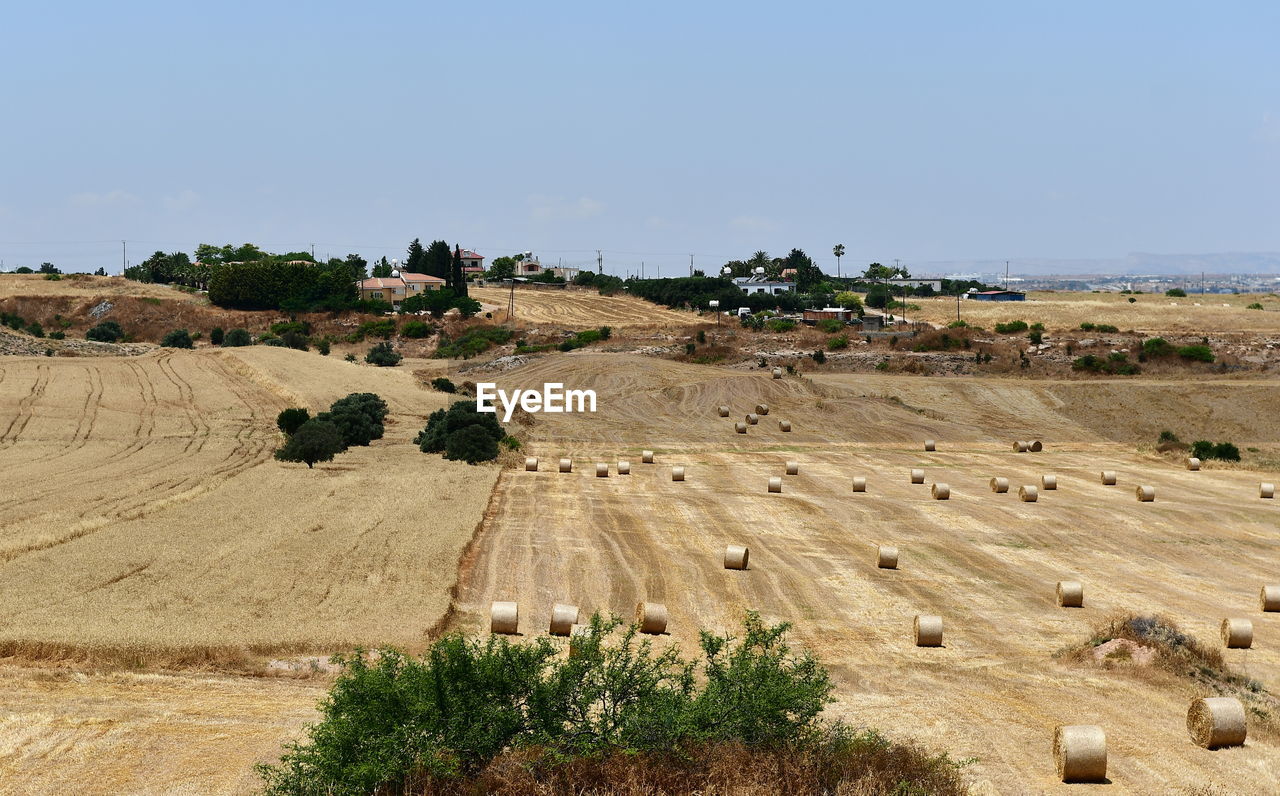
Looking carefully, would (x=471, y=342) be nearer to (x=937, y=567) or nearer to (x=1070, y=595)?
(x=937, y=567)

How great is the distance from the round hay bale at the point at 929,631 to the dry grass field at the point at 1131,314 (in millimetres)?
90971

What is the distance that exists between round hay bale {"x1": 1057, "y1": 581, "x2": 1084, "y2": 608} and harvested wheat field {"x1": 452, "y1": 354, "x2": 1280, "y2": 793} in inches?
8.2

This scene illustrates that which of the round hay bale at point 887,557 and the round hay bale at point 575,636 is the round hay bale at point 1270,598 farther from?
the round hay bale at point 575,636

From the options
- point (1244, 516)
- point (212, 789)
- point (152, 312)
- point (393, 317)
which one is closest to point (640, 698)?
point (212, 789)

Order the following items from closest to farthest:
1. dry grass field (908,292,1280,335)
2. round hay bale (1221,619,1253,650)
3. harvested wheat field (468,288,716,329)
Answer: round hay bale (1221,619,1253,650) → dry grass field (908,292,1280,335) → harvested wheat field (468,288,716,329)

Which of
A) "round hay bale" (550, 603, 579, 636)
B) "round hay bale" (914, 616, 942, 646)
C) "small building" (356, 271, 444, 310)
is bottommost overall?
"round hay bale" (914, 616, 942, 646)

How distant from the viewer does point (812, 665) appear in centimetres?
1496

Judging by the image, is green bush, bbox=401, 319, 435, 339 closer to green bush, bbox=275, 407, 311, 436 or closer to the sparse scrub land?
green bush, bbox=275, 407, 311, 436

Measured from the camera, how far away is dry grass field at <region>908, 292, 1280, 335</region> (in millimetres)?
111188

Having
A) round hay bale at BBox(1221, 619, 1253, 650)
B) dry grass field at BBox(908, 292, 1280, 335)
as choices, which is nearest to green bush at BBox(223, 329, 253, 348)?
dry grass field at BBox(908, 292, 1280, 335)

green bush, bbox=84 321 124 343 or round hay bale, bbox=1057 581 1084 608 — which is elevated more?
green bush, bbox=84 321 124 343

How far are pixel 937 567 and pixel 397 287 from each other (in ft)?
435

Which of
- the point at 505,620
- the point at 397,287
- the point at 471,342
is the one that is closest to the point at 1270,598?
the point at 505,620

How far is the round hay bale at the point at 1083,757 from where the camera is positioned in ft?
45.4
